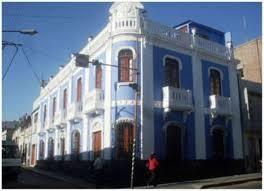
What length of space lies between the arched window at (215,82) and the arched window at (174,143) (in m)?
3.37

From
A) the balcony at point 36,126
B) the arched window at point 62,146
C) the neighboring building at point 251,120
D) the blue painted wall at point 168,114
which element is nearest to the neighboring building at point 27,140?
→ the balcony at point 36,126

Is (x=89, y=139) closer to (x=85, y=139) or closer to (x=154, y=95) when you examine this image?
(x=85, y=139)

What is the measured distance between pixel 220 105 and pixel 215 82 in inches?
56.0

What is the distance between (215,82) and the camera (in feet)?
62.4

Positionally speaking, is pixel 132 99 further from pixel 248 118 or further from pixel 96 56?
pixel 248 118

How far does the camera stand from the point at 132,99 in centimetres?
1545

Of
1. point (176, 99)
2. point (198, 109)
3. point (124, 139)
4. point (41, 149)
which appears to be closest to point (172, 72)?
point (176, 99)

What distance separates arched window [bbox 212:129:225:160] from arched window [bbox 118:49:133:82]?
17.6 ft

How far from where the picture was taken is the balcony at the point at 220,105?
17.8 meters

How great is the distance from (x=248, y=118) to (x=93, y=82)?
894cm

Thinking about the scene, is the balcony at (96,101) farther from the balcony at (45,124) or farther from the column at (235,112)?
the balcony at (45,124)

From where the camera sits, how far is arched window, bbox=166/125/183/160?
1619 centimetres

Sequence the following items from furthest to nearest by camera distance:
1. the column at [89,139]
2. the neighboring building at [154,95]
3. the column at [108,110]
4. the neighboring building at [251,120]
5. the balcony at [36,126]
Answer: the balcony at [36,126]
the neighboring building at [251,120]
the column at [89,139]
the neighboring building at [154,95]
the column at [108,110]

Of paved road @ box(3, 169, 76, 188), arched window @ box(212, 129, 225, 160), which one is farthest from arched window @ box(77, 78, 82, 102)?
arched window @ box(212, 129, 225, 160)
